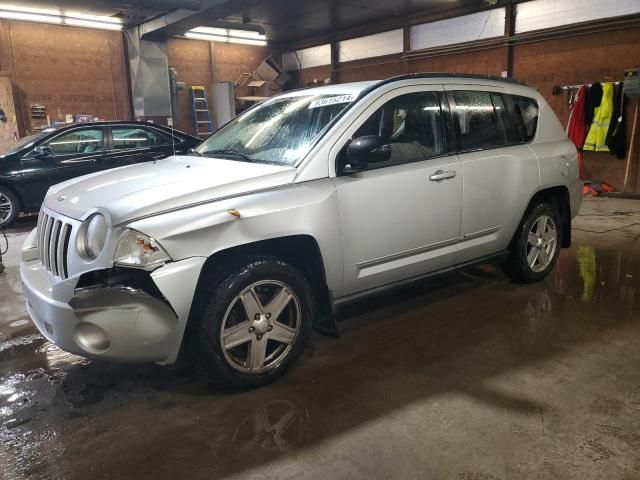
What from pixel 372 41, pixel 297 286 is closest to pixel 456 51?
pixel 372 41

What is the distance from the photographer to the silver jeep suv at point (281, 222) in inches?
92.6

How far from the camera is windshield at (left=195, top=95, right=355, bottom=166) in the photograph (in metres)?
3.03

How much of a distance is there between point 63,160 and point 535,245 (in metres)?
6.80

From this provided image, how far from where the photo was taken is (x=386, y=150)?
9.37 feet

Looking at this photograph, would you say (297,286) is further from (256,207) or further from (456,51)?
(456,51)

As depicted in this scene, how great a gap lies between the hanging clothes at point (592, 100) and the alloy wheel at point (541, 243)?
6.02m

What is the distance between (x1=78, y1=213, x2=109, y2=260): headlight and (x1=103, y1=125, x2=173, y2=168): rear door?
5668 millimetres

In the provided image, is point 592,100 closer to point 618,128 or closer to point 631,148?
point 618,128

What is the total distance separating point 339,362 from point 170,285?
1207mm

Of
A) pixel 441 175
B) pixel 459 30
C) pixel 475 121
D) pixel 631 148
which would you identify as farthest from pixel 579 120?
pixel 441 175

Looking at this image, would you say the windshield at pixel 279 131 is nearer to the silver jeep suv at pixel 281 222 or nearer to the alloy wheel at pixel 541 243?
the silver jeep suv at pixel 281 222

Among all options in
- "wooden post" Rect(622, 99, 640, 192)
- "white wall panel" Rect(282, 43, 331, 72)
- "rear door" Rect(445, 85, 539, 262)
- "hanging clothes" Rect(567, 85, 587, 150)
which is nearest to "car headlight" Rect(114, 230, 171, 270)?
"rear door" Rect(445, 85, 539, 262)

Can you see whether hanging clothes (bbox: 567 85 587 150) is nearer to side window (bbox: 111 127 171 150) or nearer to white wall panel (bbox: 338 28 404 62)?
white wall panel (bbox: 338 28 404 62)

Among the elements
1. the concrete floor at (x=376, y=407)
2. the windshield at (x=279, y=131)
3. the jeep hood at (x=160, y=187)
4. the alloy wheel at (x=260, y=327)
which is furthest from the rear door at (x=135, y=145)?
the alloy wheel at (x=260, y=327)
